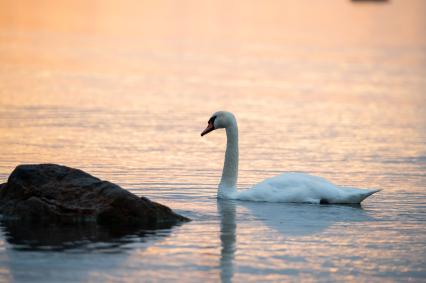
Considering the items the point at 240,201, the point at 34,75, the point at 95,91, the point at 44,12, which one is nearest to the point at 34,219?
the point at 240,201

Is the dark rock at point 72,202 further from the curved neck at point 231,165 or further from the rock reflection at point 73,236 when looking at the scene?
the curved neck at point 231,165


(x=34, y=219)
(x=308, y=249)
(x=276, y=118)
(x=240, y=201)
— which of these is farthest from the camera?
(x=276, y=118)

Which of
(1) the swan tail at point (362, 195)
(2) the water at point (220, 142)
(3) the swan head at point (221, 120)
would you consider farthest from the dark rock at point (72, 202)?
(3) the swan head at point (221, 120)

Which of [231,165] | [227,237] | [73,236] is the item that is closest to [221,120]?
[231,165]

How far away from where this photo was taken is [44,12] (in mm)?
74312

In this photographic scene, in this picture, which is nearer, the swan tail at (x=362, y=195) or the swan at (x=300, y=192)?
the swan tail at (x=362, y=195)

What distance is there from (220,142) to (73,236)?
9.36 m

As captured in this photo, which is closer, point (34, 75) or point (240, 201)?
point (240, 201)

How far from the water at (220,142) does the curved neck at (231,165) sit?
38cm

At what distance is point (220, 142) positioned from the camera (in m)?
21.3

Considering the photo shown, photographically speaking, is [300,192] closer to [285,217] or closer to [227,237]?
[285,217]

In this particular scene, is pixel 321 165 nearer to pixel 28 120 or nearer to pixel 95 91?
pixel 28 120

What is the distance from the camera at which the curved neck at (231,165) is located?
1520 cm

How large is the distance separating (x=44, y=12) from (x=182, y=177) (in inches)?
2333
